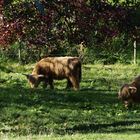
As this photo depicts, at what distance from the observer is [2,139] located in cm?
864

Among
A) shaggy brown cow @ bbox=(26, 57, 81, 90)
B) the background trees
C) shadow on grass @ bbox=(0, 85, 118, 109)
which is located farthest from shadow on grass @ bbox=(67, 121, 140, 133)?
shaggy brown cow @ bbox=(26, 57, 81, 90)

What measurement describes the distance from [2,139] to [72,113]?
532 cm

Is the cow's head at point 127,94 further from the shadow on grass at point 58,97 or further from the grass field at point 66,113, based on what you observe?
the shadow on grass at point 58,97

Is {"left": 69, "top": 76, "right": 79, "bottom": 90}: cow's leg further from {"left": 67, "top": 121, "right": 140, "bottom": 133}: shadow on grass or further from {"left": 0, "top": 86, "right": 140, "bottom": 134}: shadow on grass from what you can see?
{"left": 67, "top": 121, "right": 140, "bottom": 133}: shadow on grass

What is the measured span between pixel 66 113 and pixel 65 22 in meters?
7.72

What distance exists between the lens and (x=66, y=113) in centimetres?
1380

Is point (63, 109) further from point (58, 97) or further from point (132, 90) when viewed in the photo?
point (132, 90)

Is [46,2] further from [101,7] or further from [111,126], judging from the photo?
[111,126]

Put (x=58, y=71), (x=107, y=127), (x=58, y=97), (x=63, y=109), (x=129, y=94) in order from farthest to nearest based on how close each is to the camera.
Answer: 1. (x=58, y=71)
2. (x=58, y=97)
3. (x=129, y=94)
4. (x=63, y=109)
5. (x=107, y=127)

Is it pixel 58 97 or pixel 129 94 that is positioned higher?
pixel 129 94

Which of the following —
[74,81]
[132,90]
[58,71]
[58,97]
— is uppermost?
[58,71]

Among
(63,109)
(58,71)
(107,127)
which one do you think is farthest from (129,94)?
(58,71)

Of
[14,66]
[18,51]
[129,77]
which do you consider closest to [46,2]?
[129,77]

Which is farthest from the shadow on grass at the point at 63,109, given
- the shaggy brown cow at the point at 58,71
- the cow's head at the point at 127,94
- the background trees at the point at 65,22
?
the background trees at the point at 65,22
